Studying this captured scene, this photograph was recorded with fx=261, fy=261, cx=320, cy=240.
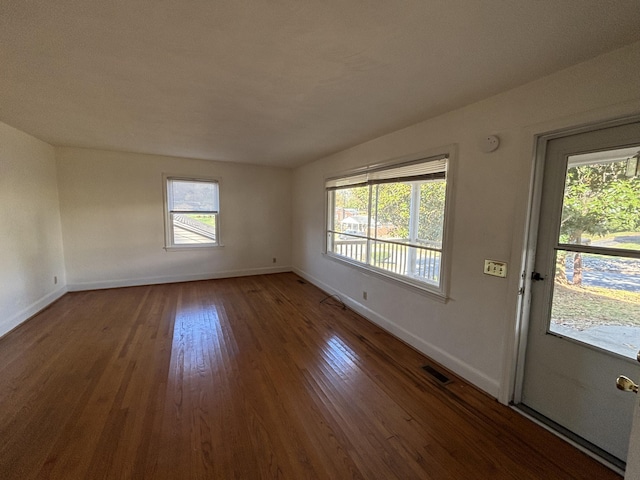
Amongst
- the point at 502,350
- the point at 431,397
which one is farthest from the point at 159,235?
the point at 502,350

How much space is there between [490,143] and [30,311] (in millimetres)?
5478

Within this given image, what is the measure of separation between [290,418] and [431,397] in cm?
111

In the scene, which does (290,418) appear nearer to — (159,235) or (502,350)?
(502,350)

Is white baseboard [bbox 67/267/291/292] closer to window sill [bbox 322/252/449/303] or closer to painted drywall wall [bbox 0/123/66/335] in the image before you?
painted drywall wall [bbox 0/123/66/335]

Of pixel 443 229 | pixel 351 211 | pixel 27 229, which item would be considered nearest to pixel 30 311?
pixel 27 229

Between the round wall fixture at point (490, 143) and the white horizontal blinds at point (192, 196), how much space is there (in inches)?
181

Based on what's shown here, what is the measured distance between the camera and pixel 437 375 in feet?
7.69

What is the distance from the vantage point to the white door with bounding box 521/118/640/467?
1.49 m

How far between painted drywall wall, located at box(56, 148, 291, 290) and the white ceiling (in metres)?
1.72

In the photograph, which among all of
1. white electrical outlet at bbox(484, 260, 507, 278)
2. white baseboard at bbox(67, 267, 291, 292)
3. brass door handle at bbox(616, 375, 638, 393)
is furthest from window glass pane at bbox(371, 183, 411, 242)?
white baseboard at bbox(67, 267, 291, 292)

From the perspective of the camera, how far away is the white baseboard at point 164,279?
445 cm

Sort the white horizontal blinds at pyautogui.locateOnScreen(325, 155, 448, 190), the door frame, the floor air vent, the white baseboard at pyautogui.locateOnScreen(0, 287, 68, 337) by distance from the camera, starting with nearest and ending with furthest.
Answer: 1. the door frame
2. the floor air vent
3. the white horizontal blinds at pyautogui.locateOnScreen(325, 155, 448, 190)
4. the white baseboard at pyautogui.locateOnScreen(0, 287, 68, 337)

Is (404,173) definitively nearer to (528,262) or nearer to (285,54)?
(528,262)

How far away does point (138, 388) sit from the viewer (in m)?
2.09
